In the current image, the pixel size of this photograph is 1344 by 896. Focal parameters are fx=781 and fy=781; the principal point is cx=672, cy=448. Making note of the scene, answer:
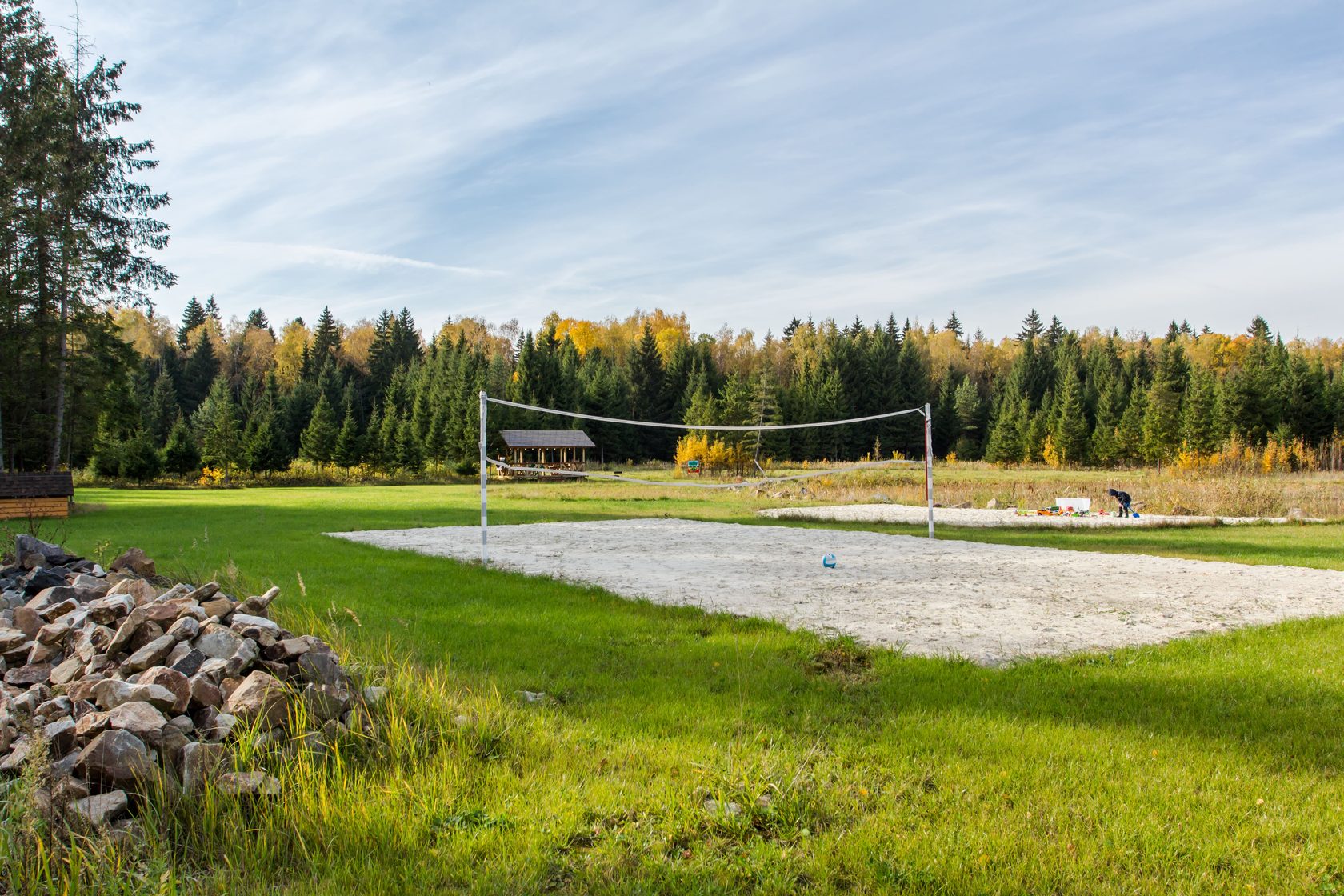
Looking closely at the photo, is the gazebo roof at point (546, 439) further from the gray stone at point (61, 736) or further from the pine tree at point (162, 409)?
the gray stone at point (61, 736)

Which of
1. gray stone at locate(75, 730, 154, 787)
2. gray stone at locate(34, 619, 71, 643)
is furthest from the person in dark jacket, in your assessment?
gray stone at locate(75, 730, 154, 787)

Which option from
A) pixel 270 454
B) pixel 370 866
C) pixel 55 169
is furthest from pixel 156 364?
pixel 370 866

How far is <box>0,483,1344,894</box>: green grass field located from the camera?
8.28 ft

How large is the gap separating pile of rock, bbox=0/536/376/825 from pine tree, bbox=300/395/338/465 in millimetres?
44892

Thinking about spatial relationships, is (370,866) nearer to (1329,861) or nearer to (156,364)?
(1329,861)

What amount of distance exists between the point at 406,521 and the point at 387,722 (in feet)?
43.0

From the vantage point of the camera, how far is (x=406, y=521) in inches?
632

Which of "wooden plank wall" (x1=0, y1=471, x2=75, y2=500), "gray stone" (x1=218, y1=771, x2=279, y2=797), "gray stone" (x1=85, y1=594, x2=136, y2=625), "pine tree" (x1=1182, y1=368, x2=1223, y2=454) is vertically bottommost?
"gray stone" (x1=218, y1=771, x2=279, y2=797)

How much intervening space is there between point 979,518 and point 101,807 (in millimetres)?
16629

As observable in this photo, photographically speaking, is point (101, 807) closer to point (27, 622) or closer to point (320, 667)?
point (320, 667)

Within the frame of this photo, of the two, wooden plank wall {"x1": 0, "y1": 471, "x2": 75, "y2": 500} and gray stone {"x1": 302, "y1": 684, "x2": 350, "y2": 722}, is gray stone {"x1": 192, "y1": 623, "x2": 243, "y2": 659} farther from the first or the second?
wooden plank wall {"x1": 0, "y1": 471, "x2": 75, "y2": 500}

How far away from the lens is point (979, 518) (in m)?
16.9

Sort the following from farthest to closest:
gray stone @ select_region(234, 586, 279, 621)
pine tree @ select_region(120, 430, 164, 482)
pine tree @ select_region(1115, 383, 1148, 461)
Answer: pine tree @ select_region(1115, 383, 1148, 461) < pine tree @ select_region(120, 430, 164, 482) < gray stone @ select_region(234, 586, 279, 621)

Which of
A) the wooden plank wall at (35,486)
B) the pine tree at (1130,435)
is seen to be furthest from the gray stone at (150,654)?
the pine tree at (1130,435)
